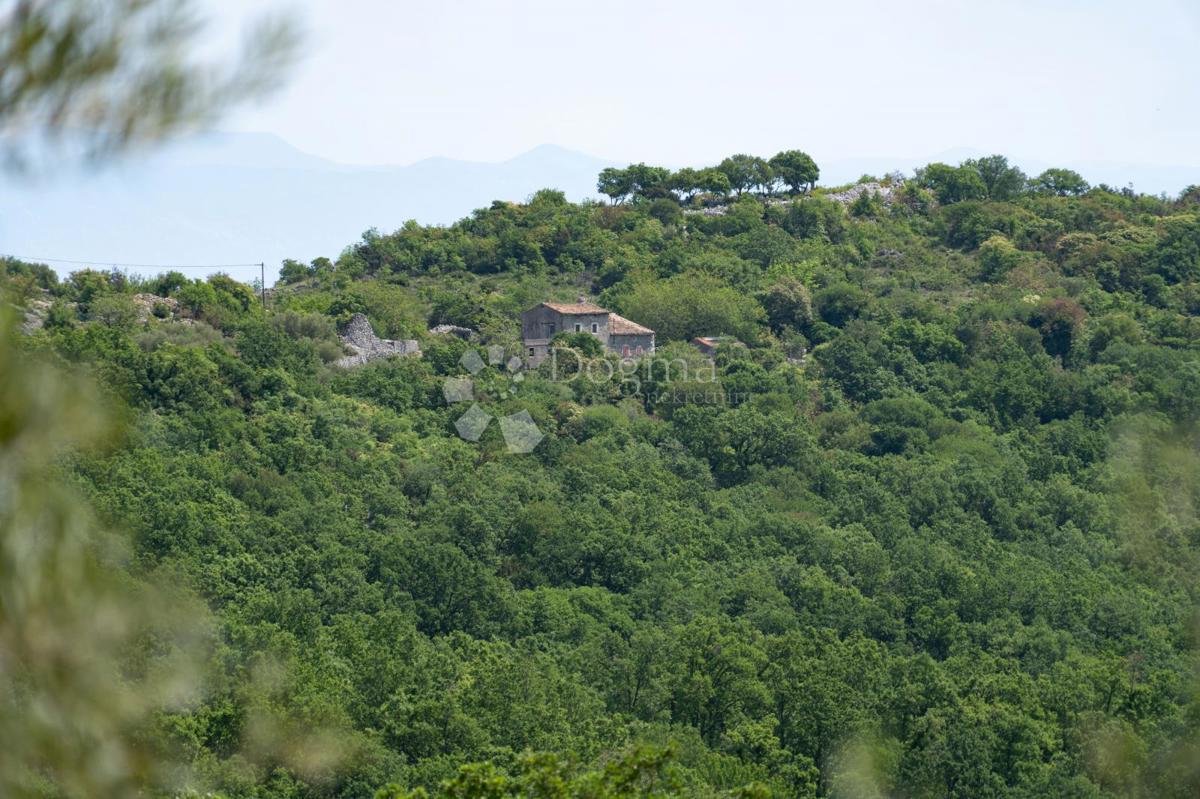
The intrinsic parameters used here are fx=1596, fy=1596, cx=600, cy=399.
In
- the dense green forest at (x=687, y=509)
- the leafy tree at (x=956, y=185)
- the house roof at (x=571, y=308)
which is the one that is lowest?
the dense green forest at (x=687, y=509)

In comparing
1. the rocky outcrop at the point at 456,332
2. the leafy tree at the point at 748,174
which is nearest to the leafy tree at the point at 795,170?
the leafy tree at the point at 748,174

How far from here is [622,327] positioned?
39.8 m

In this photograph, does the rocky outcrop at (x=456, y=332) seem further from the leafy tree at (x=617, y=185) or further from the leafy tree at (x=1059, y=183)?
the leafy tree at (x=1059, y=183)

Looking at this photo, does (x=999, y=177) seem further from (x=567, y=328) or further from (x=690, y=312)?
(x=567, y=328)

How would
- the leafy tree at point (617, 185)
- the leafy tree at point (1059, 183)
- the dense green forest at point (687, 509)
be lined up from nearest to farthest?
the dense green forest at point (687, 509), the leafy tree at point (617, 185), the leafy tree at point (1059, 183)

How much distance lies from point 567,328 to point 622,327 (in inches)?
66.2

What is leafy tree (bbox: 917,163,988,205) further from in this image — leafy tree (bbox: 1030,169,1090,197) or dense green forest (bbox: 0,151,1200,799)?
dense green forest (bbox: 0,151,1200,799)

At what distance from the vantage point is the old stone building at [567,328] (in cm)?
3853

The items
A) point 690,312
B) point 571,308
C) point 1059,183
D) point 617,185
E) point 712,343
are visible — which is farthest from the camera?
point 1059,183

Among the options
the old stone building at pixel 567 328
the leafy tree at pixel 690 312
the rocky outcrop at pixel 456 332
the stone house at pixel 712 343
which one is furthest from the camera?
the leafy tree at pixel 690 312

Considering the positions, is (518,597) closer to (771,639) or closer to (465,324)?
(771,639)

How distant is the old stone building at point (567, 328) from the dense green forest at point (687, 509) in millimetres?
949

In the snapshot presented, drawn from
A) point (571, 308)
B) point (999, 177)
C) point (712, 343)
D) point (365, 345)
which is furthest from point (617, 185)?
point (365, 345)

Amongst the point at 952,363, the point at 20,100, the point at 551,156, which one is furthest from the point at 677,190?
the point at 551,156
